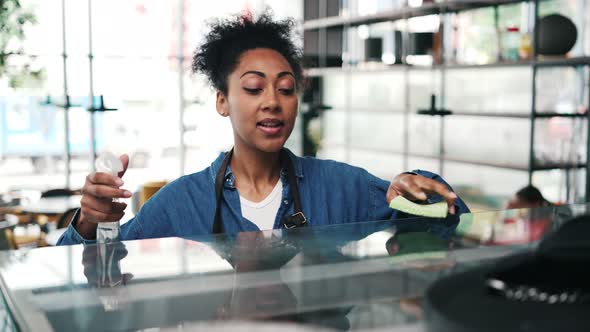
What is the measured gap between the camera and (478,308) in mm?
536

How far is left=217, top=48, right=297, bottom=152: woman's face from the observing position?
180 cm

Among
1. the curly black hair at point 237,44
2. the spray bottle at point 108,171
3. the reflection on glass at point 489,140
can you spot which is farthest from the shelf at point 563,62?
the spray bottle at point 108,171

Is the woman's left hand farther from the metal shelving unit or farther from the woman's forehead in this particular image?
the metal shelving unit

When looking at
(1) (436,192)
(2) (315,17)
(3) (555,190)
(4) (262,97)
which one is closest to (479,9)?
(3) (555,190)

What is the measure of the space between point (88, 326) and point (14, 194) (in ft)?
24.0

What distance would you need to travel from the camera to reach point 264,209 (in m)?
1.87

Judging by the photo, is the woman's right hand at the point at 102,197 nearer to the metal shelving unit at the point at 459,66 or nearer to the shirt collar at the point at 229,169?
the shirt collar at the point at 229,169

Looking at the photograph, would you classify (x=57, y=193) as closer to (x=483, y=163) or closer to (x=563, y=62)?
(x=483, y=163)

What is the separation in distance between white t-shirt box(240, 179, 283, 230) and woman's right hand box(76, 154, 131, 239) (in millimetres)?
531

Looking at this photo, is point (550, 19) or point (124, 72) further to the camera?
point (124, 72)

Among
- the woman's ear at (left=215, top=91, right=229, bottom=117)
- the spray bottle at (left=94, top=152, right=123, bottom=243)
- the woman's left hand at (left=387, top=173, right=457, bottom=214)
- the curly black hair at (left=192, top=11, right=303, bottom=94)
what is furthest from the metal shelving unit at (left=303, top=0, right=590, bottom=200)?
the spray bottle at (left=94, top=152, right=123, bottom=243)

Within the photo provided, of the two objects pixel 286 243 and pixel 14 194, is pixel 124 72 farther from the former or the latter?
pixel 286 243

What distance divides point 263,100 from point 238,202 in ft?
0.96

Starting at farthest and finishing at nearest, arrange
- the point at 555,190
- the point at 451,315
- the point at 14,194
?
the point at 14,194
the point at 555,190
the point at 451,315
